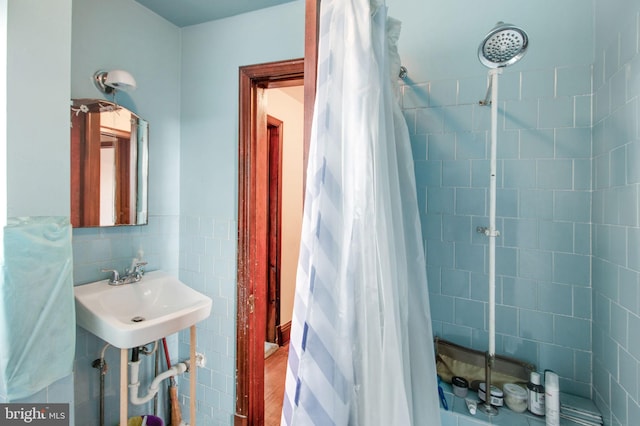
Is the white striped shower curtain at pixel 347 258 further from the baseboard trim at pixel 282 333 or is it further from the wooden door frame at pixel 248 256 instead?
the baseboard trim at pixel 282 333

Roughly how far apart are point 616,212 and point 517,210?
312 millimetres

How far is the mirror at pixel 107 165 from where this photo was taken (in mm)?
1367

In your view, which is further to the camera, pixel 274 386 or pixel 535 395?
pixel 274 386

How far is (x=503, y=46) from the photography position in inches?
37.1

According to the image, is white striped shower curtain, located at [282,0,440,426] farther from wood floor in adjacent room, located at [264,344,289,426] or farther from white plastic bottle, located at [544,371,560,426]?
wood floor in adjacent room, located at [264,344,289,426]

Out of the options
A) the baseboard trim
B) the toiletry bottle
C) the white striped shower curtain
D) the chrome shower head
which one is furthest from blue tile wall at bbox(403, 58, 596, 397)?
the baseboard trim

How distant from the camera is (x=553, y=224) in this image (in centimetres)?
117

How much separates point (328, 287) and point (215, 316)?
1.44 metres

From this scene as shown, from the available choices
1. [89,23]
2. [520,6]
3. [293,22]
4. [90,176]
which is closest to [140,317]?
[90,176]

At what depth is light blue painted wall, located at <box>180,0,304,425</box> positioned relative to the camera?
173 centimetres

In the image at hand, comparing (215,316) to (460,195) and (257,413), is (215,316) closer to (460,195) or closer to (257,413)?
(257,413)

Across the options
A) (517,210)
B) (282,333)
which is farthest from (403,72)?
(282,333)

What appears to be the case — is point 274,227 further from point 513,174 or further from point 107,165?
point 513,174

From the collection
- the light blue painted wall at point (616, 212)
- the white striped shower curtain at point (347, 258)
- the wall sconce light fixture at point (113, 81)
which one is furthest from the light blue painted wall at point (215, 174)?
the light blue painted wall at point (616, 212)
